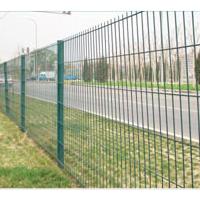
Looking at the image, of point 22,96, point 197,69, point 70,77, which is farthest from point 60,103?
point 22,96

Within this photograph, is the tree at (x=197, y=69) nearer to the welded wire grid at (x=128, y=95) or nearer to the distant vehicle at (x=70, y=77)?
the welded wire grid at (x=128, y=95)

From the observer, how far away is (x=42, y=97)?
19.3 feet

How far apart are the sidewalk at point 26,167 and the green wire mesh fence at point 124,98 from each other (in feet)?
0.50

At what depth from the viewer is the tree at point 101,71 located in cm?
328

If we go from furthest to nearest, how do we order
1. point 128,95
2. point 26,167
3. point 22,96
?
point 22,96 < point 26,167 < point 128,95

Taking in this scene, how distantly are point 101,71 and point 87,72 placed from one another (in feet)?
1.12

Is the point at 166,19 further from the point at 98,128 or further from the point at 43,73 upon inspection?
the point at 43,73

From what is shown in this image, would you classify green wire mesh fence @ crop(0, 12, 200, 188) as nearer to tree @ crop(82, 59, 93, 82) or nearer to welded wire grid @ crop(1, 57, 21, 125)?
tree @ crop(82, 59, 93, 82)

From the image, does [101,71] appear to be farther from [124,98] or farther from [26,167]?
[26,167]

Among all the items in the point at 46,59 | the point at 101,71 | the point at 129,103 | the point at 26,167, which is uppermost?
the point at 46,59

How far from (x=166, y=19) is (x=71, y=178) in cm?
228

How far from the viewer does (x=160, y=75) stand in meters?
2.61

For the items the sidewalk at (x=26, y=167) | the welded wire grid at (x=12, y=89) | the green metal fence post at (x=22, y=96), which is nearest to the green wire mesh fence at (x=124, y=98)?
the sidewalk at (x=26, y=167)

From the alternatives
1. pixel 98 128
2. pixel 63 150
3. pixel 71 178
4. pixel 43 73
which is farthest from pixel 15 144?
pixel 98 128
